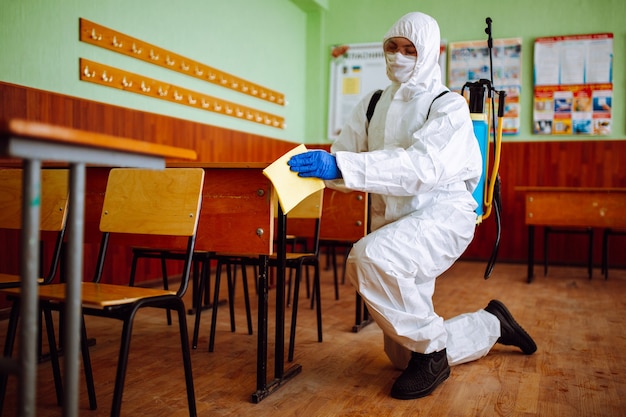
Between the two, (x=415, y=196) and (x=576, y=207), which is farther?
(x=576, y=207)

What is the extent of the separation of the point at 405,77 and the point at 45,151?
146 centimetres

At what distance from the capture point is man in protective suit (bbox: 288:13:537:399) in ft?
5.90

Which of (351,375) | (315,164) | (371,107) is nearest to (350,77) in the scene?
(371,107)

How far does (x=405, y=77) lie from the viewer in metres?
2.14

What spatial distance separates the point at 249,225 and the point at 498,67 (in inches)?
182

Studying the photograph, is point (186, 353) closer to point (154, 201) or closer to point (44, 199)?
point (154, 201)

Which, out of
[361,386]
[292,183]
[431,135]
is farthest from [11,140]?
[361,386]

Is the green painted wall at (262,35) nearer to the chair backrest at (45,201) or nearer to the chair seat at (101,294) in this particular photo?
the chair backrest at (45,201)

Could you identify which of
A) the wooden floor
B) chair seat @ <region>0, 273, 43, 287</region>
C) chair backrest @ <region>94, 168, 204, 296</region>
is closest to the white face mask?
chair backrest @ <region>94, 168, 204, 296</region>

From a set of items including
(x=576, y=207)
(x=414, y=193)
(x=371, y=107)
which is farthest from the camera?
(x=576, y=207)

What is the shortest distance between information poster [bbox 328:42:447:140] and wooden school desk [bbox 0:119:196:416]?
531 centimetres

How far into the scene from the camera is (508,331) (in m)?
2.37

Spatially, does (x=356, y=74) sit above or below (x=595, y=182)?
above

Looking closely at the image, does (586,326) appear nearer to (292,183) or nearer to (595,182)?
→ (292,183)
